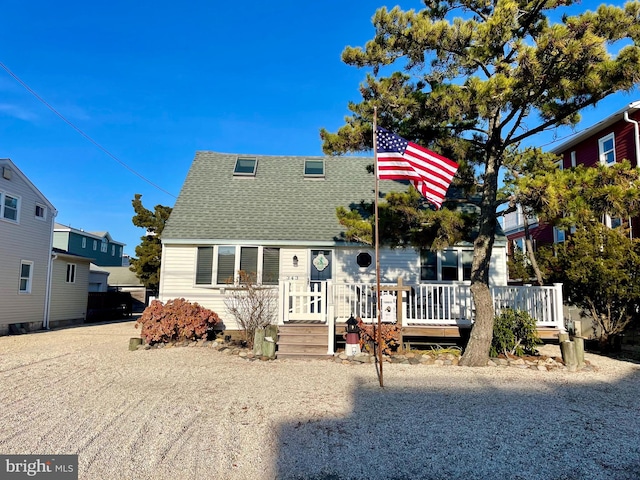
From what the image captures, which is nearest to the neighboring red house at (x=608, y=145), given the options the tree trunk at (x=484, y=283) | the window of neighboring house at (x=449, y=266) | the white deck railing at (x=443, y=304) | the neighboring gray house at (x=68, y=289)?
the window of neighboring house at (x=449, y=266)

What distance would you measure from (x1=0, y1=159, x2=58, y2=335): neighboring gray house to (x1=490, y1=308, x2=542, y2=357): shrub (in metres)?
15.5

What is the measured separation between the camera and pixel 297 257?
12.7 metres

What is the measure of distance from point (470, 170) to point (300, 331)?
5574 mm

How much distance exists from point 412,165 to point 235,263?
6993mm

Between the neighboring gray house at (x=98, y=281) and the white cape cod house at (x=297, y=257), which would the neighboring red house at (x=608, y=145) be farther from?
the neighboring gray house at (x=98, y=281)

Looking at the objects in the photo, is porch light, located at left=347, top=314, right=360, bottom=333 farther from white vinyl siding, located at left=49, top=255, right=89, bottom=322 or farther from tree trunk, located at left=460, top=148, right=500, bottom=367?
white vinyl siding, located at left=49, top=255, right=89, bottom=322

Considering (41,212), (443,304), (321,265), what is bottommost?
(443,304)

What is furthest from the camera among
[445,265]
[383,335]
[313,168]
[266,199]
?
[313,168]

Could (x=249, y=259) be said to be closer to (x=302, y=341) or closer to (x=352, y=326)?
(x=302, y=341)

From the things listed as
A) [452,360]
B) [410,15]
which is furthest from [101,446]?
[410,15]

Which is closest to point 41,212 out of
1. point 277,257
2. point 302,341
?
point 277,257

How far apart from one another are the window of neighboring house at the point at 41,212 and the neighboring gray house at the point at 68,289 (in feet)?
5.12

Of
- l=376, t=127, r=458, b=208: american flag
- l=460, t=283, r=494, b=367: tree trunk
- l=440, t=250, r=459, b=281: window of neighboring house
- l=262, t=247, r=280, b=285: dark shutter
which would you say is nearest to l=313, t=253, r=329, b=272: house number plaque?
l=262, t=247, r=280, b=285: dark shutter

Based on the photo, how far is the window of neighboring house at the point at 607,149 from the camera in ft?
51.2
